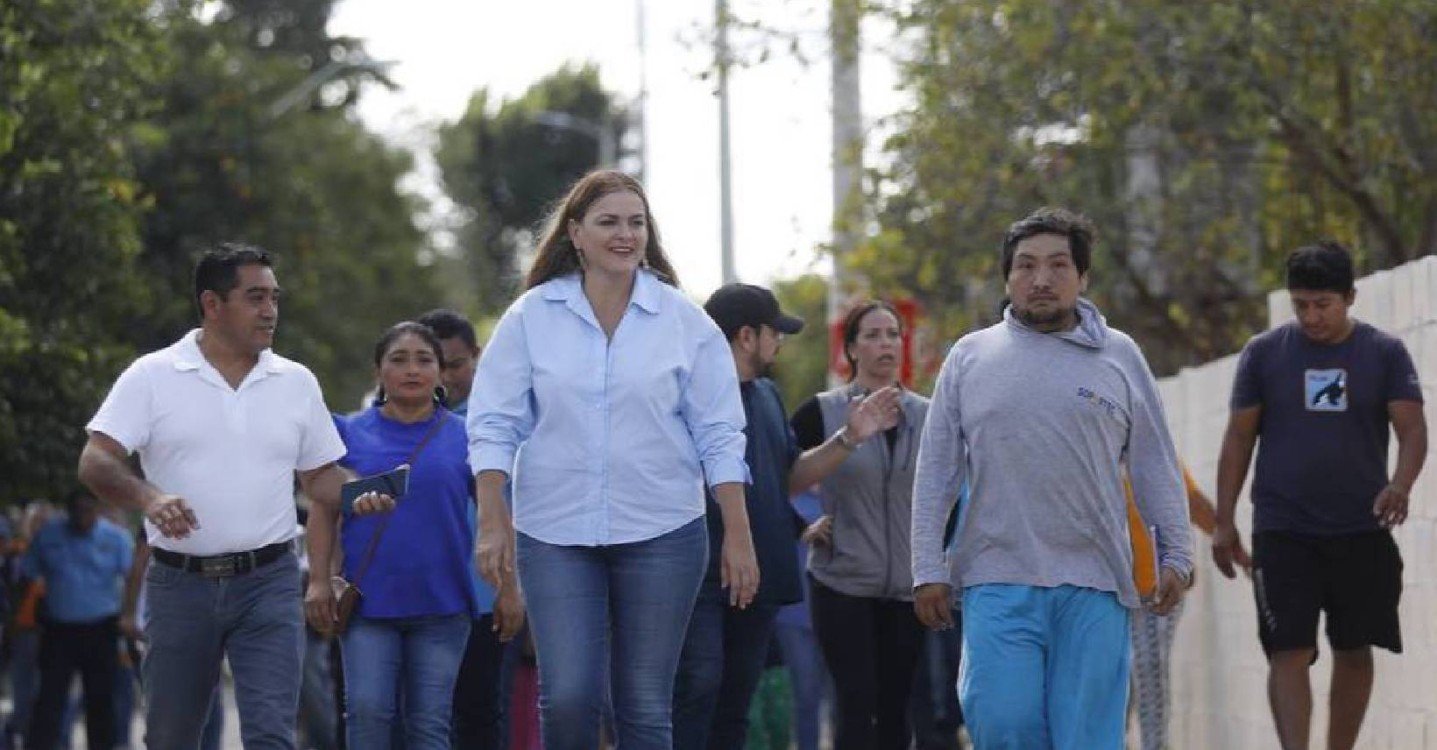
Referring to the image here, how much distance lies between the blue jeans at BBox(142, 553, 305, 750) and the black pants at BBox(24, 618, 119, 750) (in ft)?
25.3

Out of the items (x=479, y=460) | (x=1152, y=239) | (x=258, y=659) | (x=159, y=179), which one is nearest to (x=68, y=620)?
(x=1152, y=239)

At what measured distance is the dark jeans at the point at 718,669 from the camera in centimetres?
975

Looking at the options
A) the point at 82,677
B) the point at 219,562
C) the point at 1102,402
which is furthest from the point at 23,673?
the point at 1102,402

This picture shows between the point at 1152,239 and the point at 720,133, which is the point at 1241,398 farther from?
the point at 720,133

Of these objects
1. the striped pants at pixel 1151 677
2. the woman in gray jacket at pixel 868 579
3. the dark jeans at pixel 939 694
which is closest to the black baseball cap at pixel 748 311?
the woman in gray jacket at pixel 868 579

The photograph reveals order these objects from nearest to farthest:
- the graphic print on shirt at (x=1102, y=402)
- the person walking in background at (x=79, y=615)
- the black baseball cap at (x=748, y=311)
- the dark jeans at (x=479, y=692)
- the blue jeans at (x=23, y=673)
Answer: the graphic print on shirt at (x=1102, y=402), the black baseball cap at (x=748, y=311), the dark jeans at (x=479, y=692), the person walking in background at (x=79, y=615), the blue jeans at (x=23, y=673)

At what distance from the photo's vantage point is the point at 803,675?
45.6ft

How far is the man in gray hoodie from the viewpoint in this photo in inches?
318

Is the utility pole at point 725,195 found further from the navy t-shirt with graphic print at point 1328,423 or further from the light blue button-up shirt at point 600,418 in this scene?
the light blue button-up shirt at point 600,418

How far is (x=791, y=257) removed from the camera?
20.7 metres

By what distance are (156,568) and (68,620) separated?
8.53m

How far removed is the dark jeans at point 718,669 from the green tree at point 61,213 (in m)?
7.90

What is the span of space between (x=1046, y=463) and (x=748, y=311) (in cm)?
263

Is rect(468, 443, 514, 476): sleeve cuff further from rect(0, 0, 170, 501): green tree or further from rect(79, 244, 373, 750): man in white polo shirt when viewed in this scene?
rect(0, 0, 170, 501): green tree
